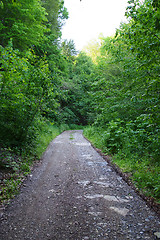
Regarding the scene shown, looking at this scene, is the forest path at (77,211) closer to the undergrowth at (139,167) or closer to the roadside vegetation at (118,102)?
the undergrowth at (139,167)

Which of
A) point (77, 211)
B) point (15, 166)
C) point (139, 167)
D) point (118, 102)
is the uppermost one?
point (118, 102)

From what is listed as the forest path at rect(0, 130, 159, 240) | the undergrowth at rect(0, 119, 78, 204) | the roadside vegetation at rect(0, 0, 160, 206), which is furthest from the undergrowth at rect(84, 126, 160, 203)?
the undergrowth at rect(0, 119, 78, 204)

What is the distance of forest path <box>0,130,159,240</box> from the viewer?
2.49 m

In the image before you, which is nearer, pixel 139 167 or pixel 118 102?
pixel 139 167

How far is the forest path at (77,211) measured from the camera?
249 cm

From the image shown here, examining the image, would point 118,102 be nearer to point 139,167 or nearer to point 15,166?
point 139,167

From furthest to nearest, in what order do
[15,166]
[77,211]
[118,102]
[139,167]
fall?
[118,102], [15,166], [139,167], [77,211]

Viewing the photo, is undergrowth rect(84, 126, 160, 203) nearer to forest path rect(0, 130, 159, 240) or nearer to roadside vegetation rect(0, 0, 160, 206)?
roadside vegetation rect(0, 0, 160, 206)

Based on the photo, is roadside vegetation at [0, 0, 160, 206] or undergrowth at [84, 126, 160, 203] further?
undergrowth at [84, 126, 160, 203]

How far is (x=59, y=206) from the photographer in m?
3.26

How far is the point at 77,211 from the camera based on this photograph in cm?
308

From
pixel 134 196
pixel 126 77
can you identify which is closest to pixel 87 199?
pixel 134 196

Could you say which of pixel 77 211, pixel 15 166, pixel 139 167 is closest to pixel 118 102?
pixel 139 167

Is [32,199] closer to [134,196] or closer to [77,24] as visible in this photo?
[134,196]
